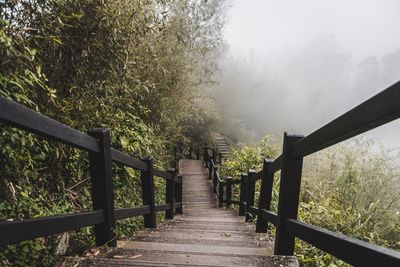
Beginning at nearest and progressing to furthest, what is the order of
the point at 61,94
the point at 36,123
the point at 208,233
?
the point at 36,123, the point at 61,94, the point at 208,233

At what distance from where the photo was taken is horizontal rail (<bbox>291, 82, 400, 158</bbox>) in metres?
1.05

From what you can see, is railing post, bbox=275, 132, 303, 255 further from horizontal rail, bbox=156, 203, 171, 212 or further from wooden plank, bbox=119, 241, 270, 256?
horizontal rail, bbox=156, 203, 171, 212

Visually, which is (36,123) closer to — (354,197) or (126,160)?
(126,160)

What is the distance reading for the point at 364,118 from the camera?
1.21m

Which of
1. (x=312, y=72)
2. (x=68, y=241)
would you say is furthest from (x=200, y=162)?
(x=312, y=72)

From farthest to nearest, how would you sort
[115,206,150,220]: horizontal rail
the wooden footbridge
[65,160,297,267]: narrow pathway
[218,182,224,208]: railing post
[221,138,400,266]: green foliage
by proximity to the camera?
[218,182,224,208]: railing post → [221,138,400,266]: green foliage → [115,206,150,220]: horizontal rail → [65,160,297,267]: narrow pathway → the wooden footbridge

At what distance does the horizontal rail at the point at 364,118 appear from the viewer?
1055 millimetres

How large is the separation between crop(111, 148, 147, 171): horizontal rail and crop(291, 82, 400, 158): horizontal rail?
152cm

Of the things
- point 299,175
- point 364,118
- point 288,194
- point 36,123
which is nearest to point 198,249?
point 288,194

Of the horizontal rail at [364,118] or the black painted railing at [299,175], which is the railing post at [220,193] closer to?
the black painted railing at [299,175]

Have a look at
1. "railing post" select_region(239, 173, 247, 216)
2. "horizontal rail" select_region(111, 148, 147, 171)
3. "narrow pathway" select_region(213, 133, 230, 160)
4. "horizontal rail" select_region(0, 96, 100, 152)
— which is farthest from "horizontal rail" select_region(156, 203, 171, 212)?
"narrow pathway" select_region(213, 133, 230, 160)

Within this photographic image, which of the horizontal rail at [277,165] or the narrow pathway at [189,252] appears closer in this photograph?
the narrow pathway at [189,252]

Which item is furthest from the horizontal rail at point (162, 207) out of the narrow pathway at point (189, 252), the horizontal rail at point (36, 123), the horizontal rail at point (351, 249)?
the horizontal rail at point (351, 249)

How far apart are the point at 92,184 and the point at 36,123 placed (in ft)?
2.94
